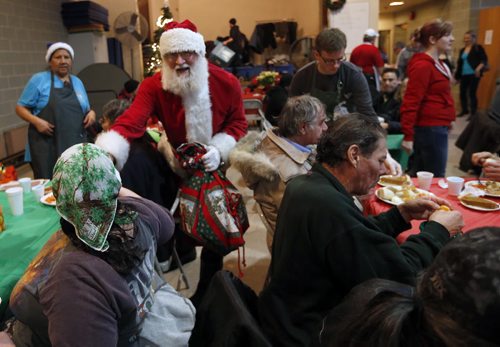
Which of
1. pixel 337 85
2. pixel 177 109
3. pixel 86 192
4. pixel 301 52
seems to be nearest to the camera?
pixel 86 192

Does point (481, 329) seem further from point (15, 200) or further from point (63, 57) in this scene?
point (63, 57)

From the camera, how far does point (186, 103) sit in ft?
8.43

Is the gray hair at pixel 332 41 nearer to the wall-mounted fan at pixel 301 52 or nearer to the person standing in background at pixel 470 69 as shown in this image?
the person standing in background at pixel 470 69

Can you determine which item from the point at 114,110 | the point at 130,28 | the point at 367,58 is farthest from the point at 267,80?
the point at 114,110

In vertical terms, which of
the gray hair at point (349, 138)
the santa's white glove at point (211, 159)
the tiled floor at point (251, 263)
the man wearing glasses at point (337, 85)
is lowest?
the tiled floor at point (251, 263)

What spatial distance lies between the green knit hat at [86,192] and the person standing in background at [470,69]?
851 cm

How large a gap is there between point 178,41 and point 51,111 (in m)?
1.48

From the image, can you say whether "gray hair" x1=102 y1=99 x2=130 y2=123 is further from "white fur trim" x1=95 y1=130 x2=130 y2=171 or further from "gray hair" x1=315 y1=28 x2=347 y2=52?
"gray hair" x1=315 y1=28 x2=347 y2=52

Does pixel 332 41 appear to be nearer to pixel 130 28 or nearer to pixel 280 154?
pixel 280 154

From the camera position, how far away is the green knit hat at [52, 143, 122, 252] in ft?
3.69

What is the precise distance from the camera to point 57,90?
3.40 metres

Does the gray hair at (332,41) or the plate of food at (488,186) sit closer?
the plate of food at (488,186)

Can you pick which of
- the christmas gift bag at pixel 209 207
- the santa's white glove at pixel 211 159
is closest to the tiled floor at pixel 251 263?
the christmas gift bag at pixel 209 207

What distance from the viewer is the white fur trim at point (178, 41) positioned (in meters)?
2.49
